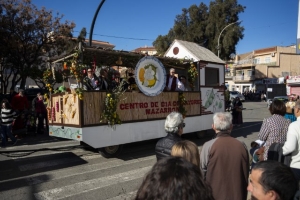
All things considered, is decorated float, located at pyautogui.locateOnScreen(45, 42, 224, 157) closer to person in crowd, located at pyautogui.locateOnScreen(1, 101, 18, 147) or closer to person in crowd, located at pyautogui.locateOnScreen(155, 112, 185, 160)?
person in crowd, located at pyautogui.locateOnScreen(1, 101, 18, 147)

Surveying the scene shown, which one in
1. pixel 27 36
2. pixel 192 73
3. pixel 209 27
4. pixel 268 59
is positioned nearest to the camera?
pixel 192 73

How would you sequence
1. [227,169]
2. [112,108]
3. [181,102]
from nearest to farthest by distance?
1. [227,169]
2. [112,108]
3. [181,102]

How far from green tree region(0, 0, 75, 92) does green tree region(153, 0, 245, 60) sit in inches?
705

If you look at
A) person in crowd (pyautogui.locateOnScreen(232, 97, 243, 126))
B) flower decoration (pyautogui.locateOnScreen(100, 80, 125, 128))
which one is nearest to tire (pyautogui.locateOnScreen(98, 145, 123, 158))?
flower decoration (pyautogui.locateOnScreen(100, 80, 125, 128))

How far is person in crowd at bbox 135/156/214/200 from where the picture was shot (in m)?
1.19

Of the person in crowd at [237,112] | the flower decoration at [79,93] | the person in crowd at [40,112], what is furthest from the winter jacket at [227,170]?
the person in crowd at [237,112]

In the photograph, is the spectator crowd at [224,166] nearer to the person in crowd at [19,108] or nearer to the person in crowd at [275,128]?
the person in crowd at [275,128]

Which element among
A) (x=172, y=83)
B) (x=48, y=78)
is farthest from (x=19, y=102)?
(x=172, y=83)

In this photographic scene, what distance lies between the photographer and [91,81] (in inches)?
278

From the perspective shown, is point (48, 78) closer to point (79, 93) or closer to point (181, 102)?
point (79, 93)

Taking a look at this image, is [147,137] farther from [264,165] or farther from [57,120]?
[264,165]

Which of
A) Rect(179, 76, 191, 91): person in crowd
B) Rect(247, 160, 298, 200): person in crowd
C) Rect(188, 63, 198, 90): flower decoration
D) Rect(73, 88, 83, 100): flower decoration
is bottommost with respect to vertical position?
Rect(247, 160, 298, 200): person in crowd

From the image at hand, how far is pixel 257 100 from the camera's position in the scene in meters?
42.1

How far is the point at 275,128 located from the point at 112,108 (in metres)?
4.14
